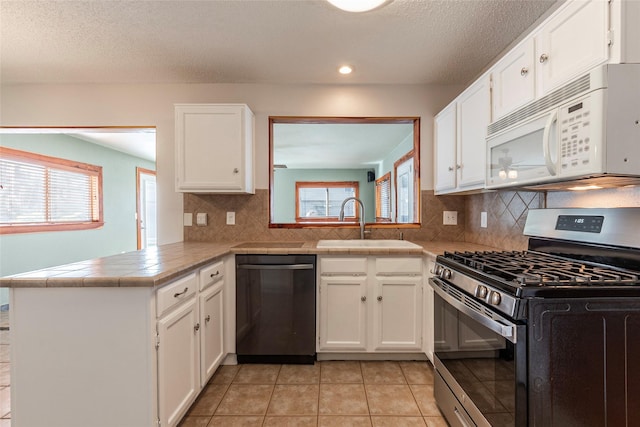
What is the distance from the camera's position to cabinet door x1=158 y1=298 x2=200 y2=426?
1371mm

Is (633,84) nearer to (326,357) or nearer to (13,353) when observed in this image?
(326,357)


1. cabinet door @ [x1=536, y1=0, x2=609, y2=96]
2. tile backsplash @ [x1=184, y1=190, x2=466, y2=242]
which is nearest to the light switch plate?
tile backsplash @ [x1=184, y1=190, x2=466, y2=242]

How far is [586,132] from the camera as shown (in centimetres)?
107

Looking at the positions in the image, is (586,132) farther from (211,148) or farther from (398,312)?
(211,148)

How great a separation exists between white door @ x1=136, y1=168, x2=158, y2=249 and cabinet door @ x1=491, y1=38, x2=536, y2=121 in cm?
603

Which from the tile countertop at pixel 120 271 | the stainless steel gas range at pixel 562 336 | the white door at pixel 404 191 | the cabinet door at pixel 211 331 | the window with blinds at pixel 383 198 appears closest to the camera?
the stainless steel gas range at pixel 562 336

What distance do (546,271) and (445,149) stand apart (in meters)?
1.51

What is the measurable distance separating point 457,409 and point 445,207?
174 cm

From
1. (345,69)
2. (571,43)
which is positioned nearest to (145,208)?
(345,69)

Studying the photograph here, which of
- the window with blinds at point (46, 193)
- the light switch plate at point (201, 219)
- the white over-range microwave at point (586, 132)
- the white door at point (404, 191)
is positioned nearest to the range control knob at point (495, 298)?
the white over-range microwave at point (586, 132)

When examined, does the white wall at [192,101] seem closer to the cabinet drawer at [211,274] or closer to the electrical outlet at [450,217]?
the electrical outlet at [450,217]

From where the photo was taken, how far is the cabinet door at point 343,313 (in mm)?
2248

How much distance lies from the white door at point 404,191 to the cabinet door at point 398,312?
2211mm

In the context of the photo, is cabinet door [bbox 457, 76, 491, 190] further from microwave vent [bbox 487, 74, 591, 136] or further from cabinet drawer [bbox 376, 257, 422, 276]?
cabinet drawer [bbox 376, 257, 422, 276]
